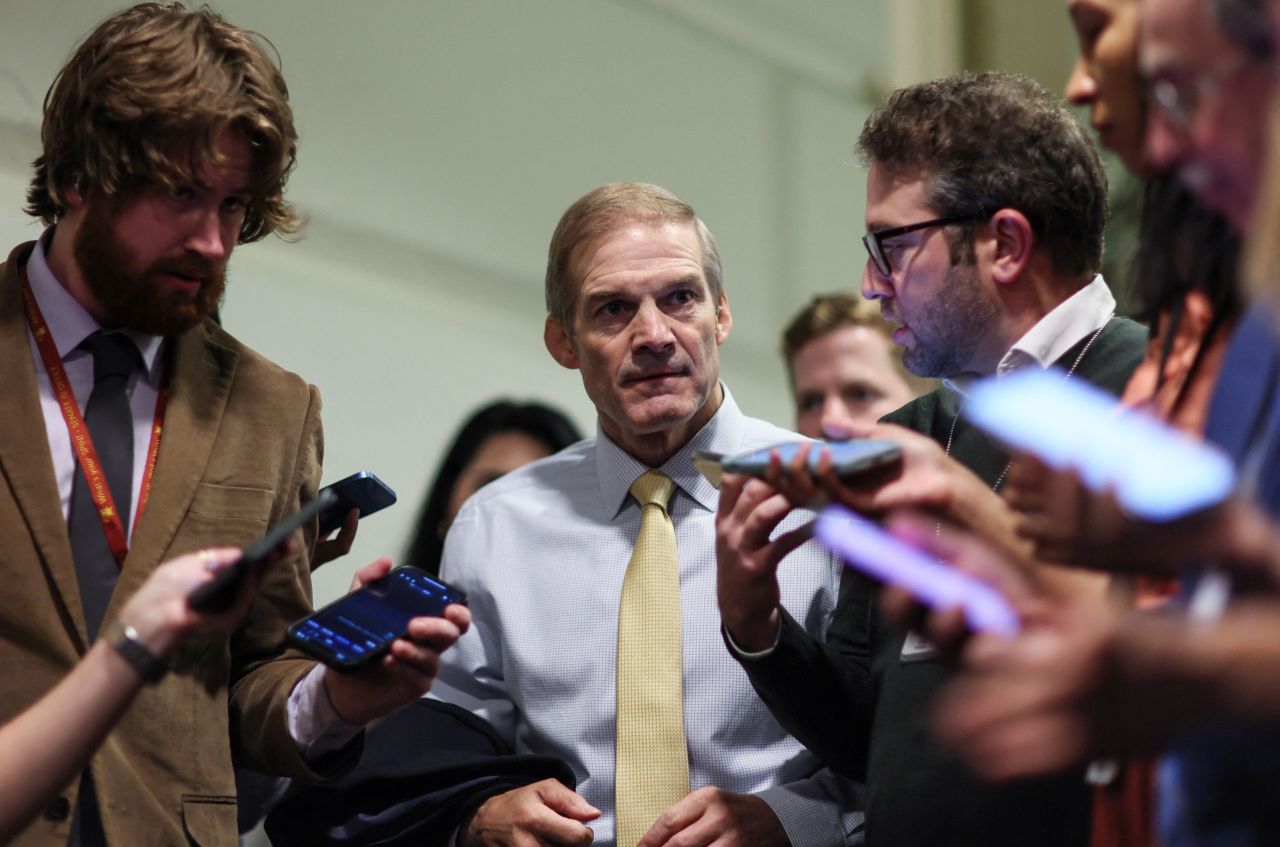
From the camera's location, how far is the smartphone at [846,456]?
1705mm

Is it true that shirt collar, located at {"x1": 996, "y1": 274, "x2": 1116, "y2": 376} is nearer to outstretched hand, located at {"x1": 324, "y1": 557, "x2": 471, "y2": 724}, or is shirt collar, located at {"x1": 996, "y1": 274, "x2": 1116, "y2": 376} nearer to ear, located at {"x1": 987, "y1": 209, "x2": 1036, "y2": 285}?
ear, located at {"x1": 987, "y1": 209, "x2": 1036, "y2": 285}

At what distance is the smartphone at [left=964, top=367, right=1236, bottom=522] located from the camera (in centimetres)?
121

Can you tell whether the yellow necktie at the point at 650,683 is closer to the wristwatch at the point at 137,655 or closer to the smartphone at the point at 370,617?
the smartphone at the point at 370,617

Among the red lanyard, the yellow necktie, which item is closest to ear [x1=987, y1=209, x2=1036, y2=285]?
the yellow necktie

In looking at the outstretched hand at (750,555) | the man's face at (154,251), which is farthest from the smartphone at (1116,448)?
the man's face at (154,251)

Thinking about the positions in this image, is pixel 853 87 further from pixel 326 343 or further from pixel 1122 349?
pixel 1122 349

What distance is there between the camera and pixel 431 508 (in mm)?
4223

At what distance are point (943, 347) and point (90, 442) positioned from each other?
4.68 feet

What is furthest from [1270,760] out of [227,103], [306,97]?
[306,97]

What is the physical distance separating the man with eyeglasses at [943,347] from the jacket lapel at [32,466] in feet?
3.13

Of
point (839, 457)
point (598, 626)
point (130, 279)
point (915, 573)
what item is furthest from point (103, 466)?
point (915, 573)

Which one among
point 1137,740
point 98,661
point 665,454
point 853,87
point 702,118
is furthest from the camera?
point 853,87

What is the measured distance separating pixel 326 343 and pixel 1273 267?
134 inches

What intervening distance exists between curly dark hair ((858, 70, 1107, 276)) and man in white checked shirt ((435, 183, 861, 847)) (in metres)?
0.47
